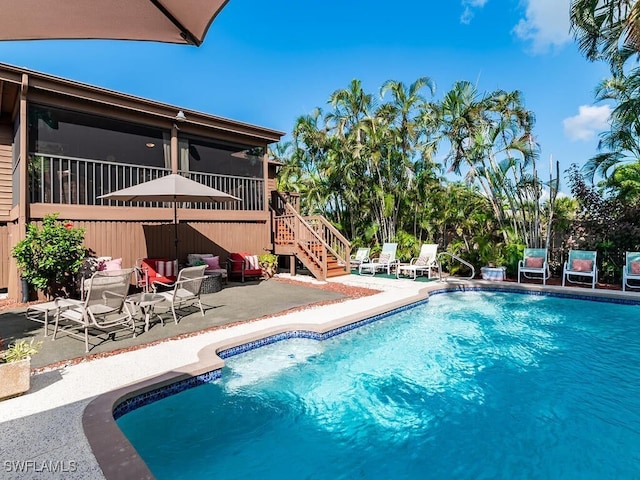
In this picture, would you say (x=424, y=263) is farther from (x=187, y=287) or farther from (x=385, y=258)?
(x=187, y=287)

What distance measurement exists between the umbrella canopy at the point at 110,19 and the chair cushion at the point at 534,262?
11.1 meters

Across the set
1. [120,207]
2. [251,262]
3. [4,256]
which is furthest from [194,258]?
[4,256]

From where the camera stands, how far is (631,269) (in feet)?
30.6

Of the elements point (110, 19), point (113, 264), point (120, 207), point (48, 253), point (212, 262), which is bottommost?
point (212, 262)

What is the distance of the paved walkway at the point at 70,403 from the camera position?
2473 millimetres

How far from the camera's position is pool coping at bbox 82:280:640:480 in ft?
8.17

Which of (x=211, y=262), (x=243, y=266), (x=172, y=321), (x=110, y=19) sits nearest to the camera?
(x=110, y=19)

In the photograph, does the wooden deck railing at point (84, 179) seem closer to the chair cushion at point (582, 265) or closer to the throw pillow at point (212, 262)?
the throw pillow at point (212, 262)

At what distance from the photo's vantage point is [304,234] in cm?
1112

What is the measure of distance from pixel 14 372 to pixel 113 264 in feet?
16.1

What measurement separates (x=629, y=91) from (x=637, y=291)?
579cm

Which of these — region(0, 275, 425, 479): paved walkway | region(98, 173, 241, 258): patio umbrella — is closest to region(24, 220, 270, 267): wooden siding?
region(98, 173, 241, 258): patio umbrella

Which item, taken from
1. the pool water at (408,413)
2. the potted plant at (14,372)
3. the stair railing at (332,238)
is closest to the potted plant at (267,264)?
the stair railing at (332,238)

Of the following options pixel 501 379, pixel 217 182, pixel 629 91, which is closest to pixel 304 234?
pixel 217 182
